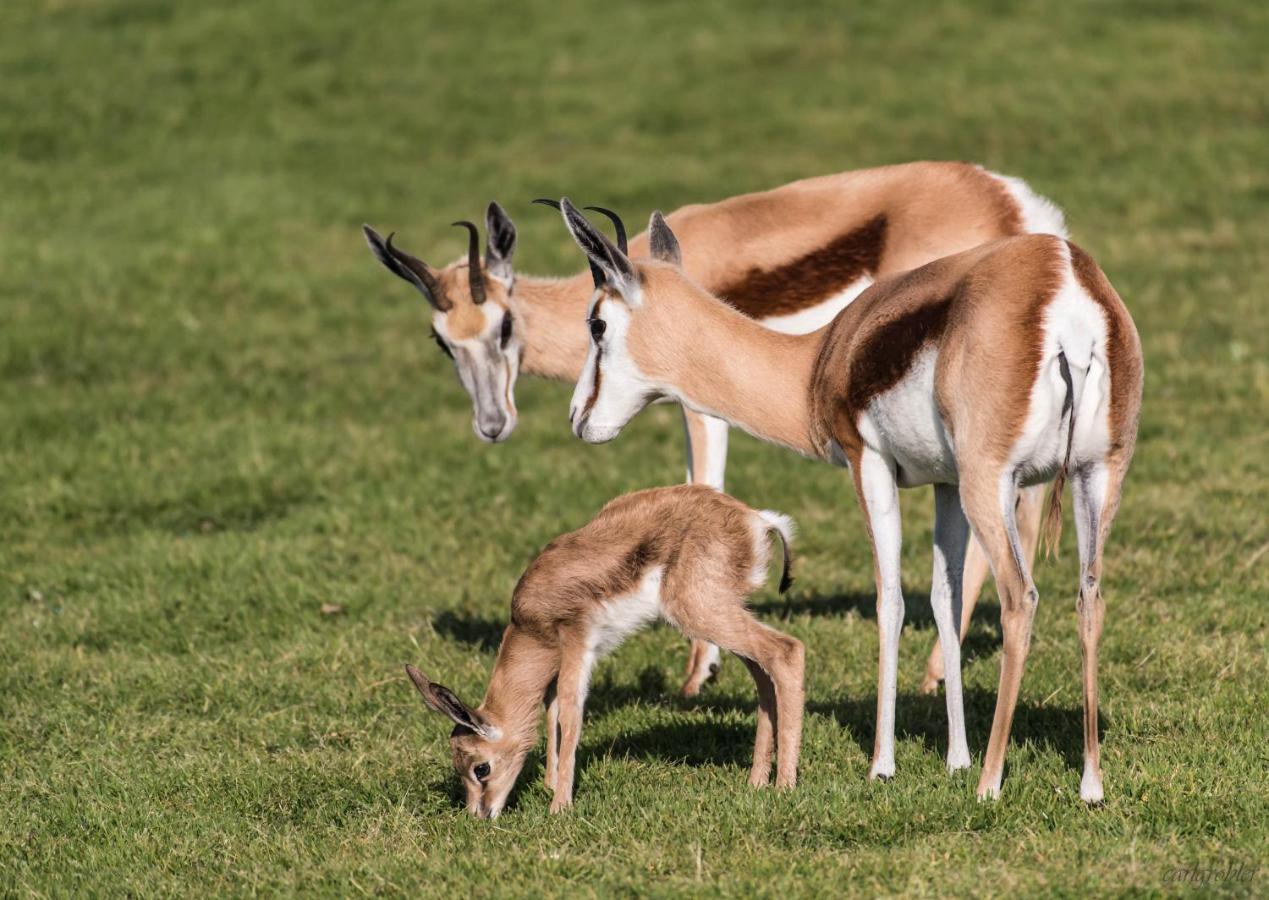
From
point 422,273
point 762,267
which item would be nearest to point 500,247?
point 422,273

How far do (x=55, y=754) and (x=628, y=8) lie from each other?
59.7 ft

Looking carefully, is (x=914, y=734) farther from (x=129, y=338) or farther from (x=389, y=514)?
(x=129, y=338)

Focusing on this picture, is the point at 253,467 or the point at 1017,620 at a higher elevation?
the point at 1017,620

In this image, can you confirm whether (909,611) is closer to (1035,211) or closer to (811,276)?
(811,276)

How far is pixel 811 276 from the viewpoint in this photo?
8.44m

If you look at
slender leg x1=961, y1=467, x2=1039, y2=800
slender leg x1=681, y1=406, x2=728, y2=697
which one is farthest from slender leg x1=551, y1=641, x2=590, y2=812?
slender leg x1=681, y1=406, x2=728, y2=697

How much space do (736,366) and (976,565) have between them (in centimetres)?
184

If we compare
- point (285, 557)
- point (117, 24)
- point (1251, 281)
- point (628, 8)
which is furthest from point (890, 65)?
point (285, 557)

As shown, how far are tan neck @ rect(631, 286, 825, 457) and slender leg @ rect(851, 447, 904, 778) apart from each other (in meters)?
0.45

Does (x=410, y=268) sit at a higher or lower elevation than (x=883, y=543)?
higher

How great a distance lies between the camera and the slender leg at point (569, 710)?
650 cm

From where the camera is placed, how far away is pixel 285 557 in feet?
32.7

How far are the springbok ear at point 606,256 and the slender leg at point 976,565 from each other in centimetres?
203

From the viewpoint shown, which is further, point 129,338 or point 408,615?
point 129,338
